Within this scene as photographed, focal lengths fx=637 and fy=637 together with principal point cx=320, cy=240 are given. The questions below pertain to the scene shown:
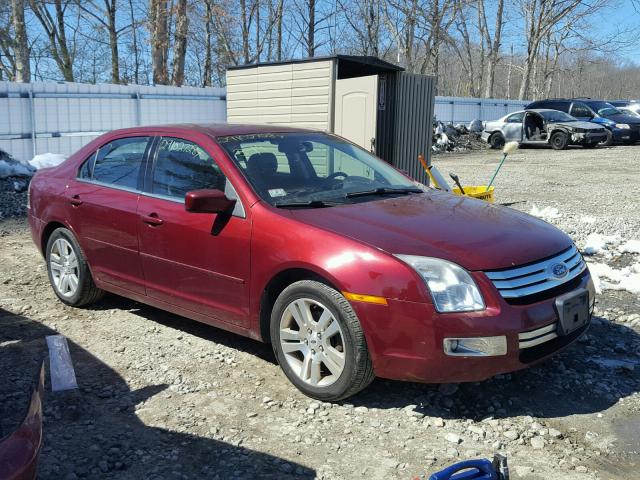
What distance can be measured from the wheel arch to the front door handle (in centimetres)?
102

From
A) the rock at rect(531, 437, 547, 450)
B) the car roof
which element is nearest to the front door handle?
the car roof

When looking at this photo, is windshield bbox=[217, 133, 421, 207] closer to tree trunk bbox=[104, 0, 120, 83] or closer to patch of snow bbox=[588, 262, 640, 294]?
patch of snow bbox=[588, 262, 640, 294]

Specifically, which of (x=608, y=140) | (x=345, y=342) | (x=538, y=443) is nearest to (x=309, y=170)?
(x=345, y=342)

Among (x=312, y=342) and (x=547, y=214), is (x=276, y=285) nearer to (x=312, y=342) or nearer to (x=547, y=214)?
(x=312, y=342)

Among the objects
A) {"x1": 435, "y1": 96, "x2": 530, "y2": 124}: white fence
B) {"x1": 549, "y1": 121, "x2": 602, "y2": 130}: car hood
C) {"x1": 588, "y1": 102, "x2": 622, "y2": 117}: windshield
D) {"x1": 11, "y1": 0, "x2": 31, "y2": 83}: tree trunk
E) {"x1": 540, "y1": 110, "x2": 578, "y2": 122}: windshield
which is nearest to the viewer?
{"x1": 11, "y1": 0, "x2": 31, "y2": 83}: tree trunk

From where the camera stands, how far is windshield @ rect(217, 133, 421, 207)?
13.5ft

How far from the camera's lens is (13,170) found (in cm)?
1148

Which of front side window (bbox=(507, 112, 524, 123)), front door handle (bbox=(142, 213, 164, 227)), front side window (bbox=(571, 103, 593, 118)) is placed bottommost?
front door handle (bbox=(142, 213, 164, 227))

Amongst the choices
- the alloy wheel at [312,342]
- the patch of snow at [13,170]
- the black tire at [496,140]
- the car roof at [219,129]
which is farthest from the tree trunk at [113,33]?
the alloy wheel at [312,342]

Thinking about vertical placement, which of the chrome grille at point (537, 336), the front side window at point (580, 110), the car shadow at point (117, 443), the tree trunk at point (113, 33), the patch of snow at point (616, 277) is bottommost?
the car shadow at point (117, 443)

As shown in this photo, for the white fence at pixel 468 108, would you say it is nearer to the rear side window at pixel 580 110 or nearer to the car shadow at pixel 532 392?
the rear side window at pixel 580 110

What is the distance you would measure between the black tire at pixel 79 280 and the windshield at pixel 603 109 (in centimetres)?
2322

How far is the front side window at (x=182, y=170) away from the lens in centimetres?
428

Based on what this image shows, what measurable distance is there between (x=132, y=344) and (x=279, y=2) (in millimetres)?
35141
